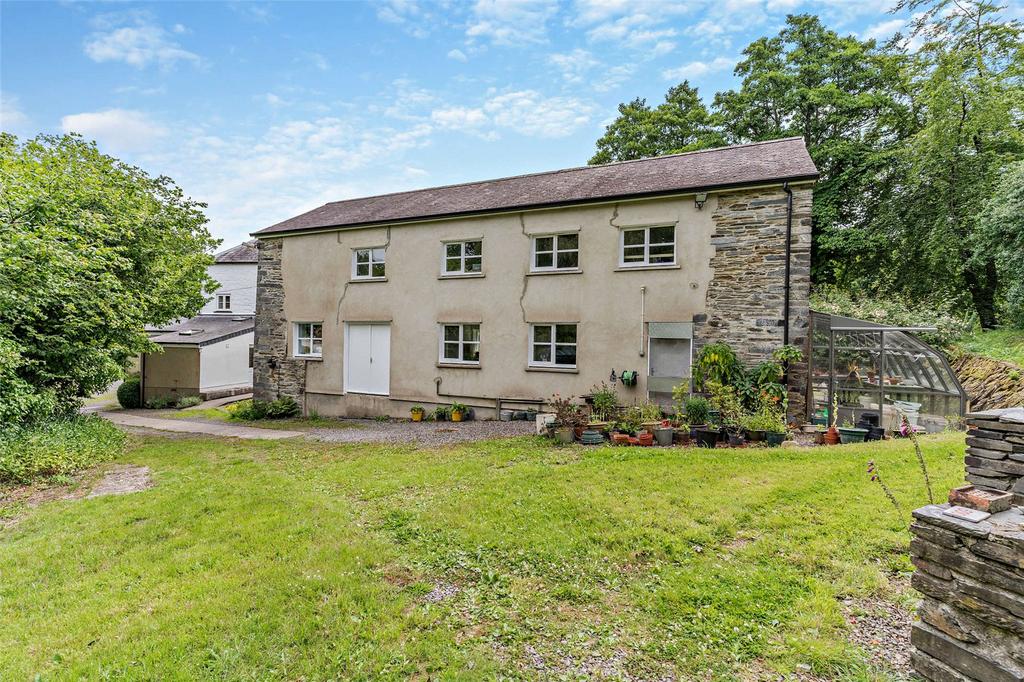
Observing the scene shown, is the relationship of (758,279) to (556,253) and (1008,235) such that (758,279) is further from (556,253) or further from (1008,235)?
(1008,235)

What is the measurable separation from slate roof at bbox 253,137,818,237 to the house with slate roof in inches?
3.2

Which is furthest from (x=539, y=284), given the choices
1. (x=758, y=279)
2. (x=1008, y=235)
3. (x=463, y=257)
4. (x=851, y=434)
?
(x=1008, y=235)

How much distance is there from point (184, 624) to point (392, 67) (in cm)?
1350

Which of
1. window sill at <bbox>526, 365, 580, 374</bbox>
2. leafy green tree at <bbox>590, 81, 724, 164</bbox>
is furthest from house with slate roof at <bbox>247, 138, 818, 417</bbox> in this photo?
leafy green tree at <bbox>590, 81, 724, 164</bbox>

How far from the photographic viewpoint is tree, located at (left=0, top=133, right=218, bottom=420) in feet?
30.1

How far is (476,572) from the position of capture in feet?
14.6

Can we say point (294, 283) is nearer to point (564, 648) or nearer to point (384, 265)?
point (384, 265)

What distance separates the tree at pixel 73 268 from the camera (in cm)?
918

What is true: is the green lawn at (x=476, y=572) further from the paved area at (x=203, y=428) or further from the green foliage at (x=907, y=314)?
the green foliage at (x=907, y=314)

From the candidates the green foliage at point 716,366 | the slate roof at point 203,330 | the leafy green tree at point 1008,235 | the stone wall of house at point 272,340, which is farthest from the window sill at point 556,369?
the slate roof at point 203,330

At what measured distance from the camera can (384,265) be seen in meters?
15.5

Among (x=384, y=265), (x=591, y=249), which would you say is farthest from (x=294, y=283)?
(x=591, y=249)

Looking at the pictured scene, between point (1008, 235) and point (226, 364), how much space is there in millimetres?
31048

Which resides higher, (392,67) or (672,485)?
(392,67)
